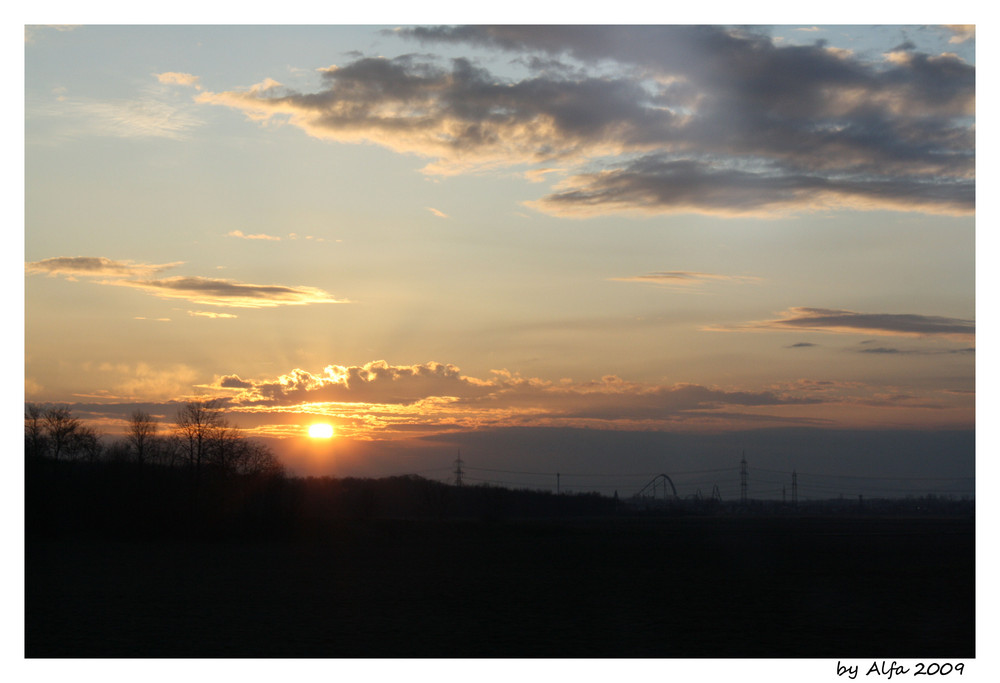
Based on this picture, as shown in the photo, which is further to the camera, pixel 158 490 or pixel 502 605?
pixel 158 490

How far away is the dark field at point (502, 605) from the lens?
19.9 m

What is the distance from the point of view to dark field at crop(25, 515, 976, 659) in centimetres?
1994

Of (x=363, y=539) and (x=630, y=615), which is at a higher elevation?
(x=630, y=615)

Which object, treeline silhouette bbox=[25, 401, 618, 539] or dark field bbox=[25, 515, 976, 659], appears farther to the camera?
treeline silhouette bbox=[25, 401, 618, 539]

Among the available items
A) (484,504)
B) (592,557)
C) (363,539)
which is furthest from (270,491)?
(484,504)

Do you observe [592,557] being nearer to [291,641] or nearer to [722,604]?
[722,604]

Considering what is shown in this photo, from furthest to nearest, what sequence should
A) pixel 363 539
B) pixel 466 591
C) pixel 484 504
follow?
pixel 484 504 → pixel 363 539 → pixel 466 591

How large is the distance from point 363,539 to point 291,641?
5008cm

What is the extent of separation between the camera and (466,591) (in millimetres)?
30719

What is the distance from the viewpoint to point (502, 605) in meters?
26.9

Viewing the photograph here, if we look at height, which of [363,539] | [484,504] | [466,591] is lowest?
[484,504]

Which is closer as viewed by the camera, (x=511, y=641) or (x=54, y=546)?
(x=511, y=641)

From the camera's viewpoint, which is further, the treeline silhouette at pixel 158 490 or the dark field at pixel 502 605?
the treeline silhouette at pixel 158 490

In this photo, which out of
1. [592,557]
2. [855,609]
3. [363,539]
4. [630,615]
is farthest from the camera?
[363,539]
